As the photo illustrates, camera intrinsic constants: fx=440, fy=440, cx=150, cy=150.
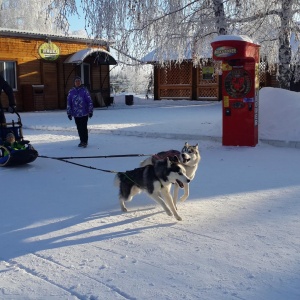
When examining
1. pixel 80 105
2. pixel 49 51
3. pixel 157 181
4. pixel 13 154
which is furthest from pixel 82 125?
pixel 49 51

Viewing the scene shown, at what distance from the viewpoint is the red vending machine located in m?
9.68

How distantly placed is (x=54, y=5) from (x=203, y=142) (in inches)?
242

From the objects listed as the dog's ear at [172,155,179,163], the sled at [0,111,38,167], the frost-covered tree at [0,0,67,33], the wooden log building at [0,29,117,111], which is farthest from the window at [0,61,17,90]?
the dog's ear at [172,155,179,163]

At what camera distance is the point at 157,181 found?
16.1 ft

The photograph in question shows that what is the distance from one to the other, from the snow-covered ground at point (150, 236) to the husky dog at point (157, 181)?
0.67ft

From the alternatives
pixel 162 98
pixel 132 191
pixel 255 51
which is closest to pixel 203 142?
pixel 255 51

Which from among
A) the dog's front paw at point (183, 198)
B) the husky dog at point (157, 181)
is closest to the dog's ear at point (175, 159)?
the husky dog at point (157, 181)

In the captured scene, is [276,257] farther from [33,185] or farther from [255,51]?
[255,51]

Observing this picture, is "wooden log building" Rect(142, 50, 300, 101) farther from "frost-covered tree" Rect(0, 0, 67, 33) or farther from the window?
"frost-covered tree" Rect(0, 0, 67, 33)

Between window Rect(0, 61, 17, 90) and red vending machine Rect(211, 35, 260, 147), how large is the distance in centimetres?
1566

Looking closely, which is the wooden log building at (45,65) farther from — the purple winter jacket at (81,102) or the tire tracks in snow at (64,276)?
the tire tracks in snow at (64,276)

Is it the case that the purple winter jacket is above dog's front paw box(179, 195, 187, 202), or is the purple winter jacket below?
above

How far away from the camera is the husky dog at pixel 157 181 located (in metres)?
4.79

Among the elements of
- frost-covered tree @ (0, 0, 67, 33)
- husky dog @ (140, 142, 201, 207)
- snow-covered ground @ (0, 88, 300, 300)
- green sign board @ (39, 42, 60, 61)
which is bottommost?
snow-covered ground @ (0, 88, 300, 300)
